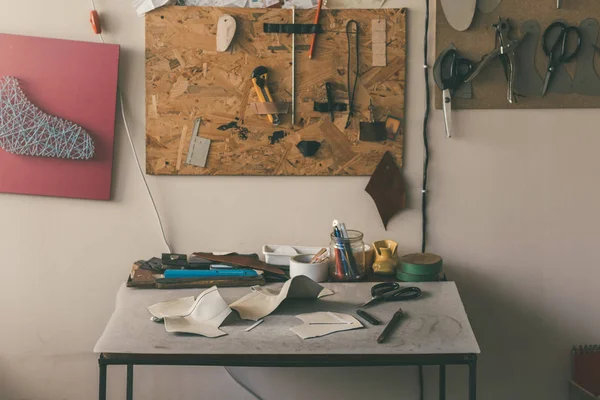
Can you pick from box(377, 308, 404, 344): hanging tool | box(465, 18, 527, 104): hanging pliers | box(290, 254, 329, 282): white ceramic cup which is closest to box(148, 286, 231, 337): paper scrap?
box(290, 254, 329, 282): white ceramic cup

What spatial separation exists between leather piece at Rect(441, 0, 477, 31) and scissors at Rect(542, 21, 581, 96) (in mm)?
250

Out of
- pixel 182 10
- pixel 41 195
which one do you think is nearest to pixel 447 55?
pixel 182 10

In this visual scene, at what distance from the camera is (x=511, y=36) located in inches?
92.9

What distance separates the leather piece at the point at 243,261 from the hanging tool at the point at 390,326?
17.6 inches

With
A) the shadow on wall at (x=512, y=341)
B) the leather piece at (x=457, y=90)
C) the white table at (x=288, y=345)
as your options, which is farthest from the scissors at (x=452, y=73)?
the white table at (x=288, y=345)

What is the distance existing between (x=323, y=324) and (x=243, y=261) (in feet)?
1.60

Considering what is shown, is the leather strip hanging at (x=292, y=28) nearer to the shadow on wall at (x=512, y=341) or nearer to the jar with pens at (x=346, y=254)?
the jar with pens at (x=346, y=254)

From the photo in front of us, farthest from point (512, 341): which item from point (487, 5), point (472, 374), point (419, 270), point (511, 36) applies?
point (487, 5)

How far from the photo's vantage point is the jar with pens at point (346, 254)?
228cm

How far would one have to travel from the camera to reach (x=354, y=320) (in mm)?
1970

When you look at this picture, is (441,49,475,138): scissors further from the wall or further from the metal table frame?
the metal table frame

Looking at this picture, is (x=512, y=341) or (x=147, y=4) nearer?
(x=147, y=4)

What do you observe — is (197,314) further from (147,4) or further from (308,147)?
(147,4)

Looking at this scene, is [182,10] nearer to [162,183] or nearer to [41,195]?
[162,183]
